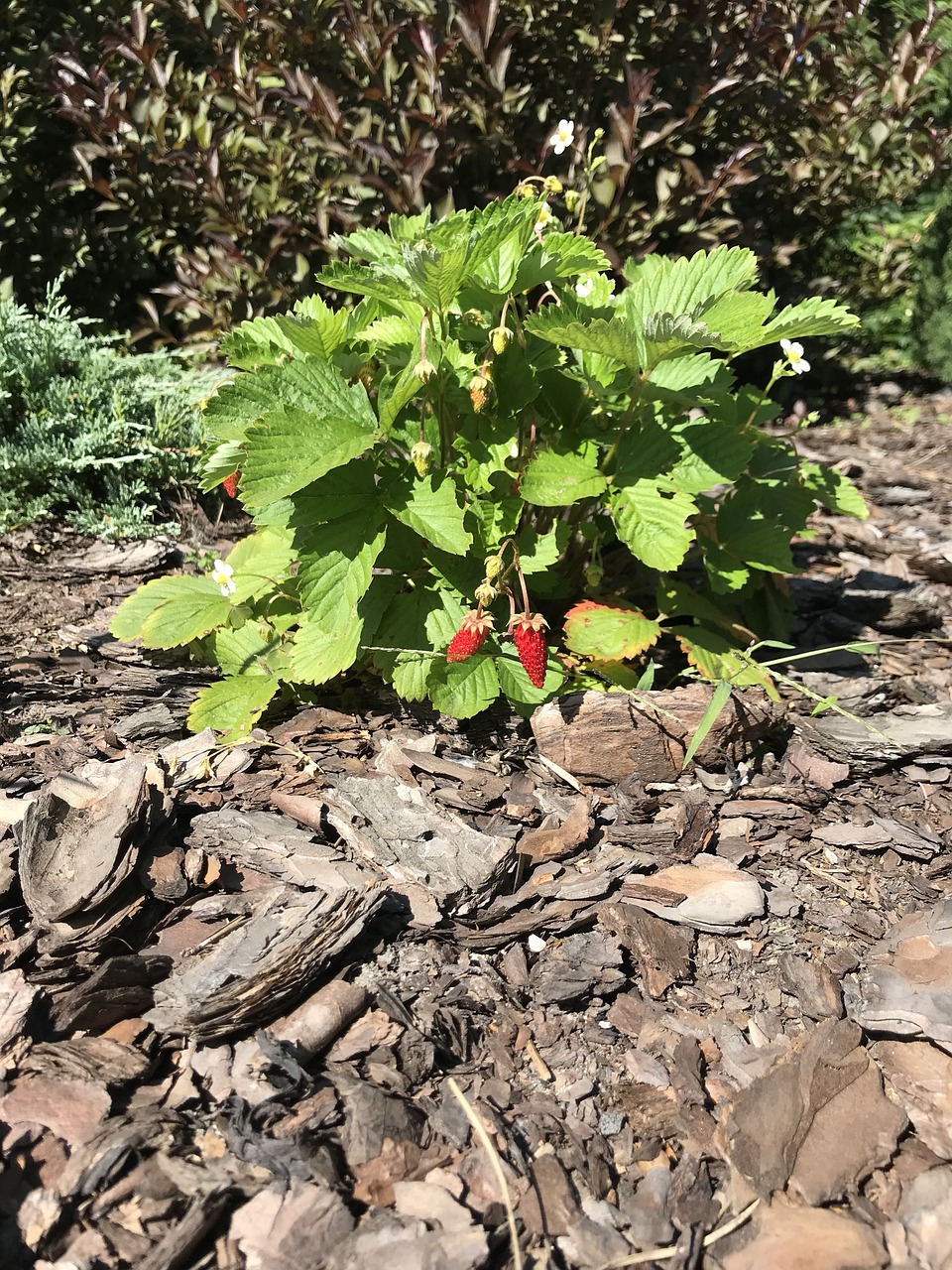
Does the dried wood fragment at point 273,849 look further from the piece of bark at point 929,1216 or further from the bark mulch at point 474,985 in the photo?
the piece of bark at point 929,1216

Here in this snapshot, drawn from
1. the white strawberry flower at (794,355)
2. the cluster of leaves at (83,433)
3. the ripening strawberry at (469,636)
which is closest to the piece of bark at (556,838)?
the ripening strawberry at (469,636)

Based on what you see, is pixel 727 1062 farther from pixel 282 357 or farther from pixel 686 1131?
pixel 282 357

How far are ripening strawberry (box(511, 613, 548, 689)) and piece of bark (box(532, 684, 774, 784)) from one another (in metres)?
0.19

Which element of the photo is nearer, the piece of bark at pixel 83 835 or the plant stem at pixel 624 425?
the piece of bark at pixel 83 835

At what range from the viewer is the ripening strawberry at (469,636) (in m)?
2.00

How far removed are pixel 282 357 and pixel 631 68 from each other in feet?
7.62

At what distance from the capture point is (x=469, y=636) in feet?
6.56

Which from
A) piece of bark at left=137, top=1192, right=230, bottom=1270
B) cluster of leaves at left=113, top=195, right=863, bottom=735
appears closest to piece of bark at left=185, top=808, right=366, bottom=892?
cluster of leaves at left=113, top=195, right=863, bottom=735

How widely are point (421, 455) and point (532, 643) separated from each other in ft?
1.43

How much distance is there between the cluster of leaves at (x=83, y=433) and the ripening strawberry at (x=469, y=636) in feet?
5.13

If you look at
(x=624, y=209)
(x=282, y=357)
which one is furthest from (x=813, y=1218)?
(x=624, y=209)

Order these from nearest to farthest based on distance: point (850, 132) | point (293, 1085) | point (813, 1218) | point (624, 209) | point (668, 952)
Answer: point (813, 1218) < point (293, 1085) < point (668, 952) < point (624, 209) < point (850, 132)

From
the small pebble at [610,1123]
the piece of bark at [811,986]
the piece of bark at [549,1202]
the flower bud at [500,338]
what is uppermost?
the flower bud at [500,338]

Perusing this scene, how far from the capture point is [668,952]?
69.6 inches
